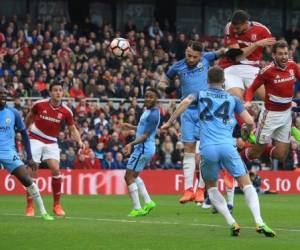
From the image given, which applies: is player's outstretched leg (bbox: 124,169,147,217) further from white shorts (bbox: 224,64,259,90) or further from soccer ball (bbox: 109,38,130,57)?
soccer ball (bbox: 109,38,130,57)

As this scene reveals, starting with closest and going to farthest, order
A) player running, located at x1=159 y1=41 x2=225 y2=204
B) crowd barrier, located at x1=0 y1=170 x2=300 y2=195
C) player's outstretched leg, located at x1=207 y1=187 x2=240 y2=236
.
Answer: player's outstretched leg, located at x1=207 y1=187 x2=240 y2=236, player running, located at x1=159 y1=41 x2=225 y2=204, crowd barrier, located at x1=0 y1=170 x2=300 y2=195

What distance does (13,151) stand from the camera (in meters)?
17.6

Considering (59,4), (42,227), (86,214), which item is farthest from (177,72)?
(59,4)

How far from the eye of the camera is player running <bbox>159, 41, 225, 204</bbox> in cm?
1923

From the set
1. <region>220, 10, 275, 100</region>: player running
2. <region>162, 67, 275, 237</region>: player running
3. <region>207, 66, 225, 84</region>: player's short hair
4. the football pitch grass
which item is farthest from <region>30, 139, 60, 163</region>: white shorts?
<region>207, 66, 225, 84</region>: player's short hair

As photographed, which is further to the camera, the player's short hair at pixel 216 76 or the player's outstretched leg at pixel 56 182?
the player's outstretched leg at pixel 56 182

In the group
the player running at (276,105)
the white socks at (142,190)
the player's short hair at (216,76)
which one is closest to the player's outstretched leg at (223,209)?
the player's short hair at (216,76)

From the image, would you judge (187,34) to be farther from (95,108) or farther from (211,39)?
(95,108)

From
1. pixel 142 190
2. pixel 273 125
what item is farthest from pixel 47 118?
pixel 273 125

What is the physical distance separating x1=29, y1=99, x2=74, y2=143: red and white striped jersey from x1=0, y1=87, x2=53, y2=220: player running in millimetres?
1029

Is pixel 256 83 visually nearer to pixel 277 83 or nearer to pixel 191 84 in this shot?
pixel 277 83

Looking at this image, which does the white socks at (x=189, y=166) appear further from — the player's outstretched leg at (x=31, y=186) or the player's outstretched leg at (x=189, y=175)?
the player's outstretched leg at (x=31, y=186)

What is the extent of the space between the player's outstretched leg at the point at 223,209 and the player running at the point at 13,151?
3.81 m

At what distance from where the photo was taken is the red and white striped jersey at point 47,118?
18.7 m
